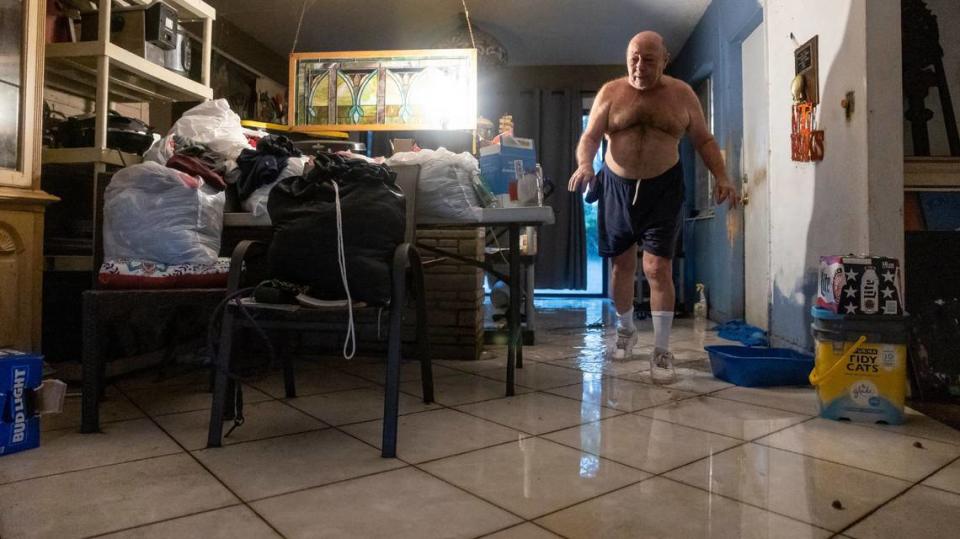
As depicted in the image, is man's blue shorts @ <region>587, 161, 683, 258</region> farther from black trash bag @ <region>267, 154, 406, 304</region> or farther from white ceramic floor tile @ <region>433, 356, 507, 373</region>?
black trash bag @ <region>267, 154, 406, 304</region>

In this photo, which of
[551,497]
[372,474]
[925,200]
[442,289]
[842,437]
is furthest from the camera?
[442,289]

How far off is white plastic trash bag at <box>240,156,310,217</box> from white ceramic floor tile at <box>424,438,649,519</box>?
3.72 ft

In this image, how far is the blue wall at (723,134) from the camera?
4.24 meters

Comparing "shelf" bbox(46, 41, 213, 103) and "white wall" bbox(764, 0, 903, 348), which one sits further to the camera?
"shelf" bbox(46, 41, 213, 103)

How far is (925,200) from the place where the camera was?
7.75 ft

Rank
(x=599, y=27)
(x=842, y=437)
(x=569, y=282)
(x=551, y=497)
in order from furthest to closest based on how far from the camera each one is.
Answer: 1. (x=569, y=282)
2. (x=599, y=27)
3. (x=842, y=437)
4. (x=551, y=497)

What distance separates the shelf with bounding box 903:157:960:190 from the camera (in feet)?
7.47

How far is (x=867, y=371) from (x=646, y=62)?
1483mm

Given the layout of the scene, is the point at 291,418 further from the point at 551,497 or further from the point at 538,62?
the point at 538,62

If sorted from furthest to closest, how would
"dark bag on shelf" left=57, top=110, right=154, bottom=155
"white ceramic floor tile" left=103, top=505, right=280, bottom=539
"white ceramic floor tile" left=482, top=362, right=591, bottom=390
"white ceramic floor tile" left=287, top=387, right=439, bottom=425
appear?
1. "dark bag on shelf" left=57, top=110, right=154, bottom=155
2. "white ceramic floor tile" left=482, top=362, right=591, bottom=390
3. "white ceramic floor tile" left=287, top=387, right=439, bottom=425
4. "white ceramic floor tile" left=103, top=505, right=280, bottom=539

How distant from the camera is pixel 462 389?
217 centimetres

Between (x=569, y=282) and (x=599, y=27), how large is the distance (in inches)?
106

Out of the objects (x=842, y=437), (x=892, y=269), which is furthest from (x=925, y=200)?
(x=842, y=437)

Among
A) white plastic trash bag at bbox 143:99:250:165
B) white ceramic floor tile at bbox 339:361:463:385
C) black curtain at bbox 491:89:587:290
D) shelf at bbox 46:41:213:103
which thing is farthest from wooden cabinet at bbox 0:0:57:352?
black curtain at bbox 491:89:587:290
